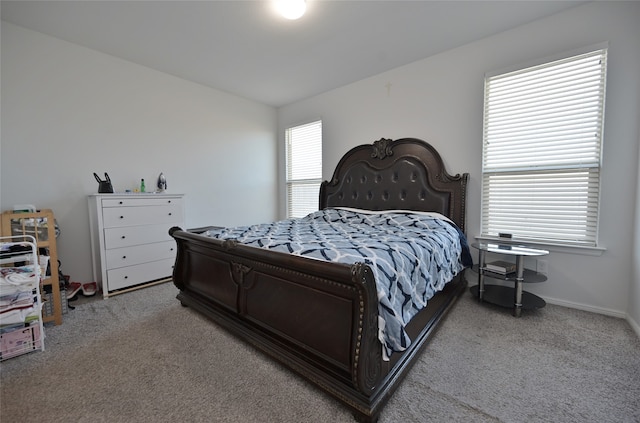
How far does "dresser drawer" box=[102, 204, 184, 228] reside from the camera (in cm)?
262

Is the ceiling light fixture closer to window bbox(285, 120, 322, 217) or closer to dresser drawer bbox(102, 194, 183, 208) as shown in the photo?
window bbox(285, 120, 322, 217)

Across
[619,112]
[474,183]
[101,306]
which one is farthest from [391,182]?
[101,306]

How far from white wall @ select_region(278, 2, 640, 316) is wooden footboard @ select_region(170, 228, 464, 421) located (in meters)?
1.33

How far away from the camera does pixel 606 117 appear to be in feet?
6.91

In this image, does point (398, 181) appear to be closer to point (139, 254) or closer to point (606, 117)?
point (606, 117)

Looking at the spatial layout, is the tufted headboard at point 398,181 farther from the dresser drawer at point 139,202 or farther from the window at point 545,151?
the dresser drawer at point 139,202

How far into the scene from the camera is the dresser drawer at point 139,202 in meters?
2.60

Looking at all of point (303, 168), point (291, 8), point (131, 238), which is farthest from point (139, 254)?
point (291, 8)

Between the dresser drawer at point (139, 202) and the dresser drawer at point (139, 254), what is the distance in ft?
1.48

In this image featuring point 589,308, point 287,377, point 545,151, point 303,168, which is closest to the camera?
point 287,377

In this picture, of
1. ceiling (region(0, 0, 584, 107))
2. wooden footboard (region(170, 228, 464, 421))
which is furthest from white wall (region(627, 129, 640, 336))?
ceiling (region(0, 0, 584, 107))

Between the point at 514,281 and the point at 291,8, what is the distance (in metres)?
2.85

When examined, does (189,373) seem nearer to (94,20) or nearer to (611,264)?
(94,20)

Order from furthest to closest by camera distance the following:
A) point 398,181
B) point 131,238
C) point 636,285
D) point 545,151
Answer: point 398,181
point 131,238
point 545,151
point 636,285
